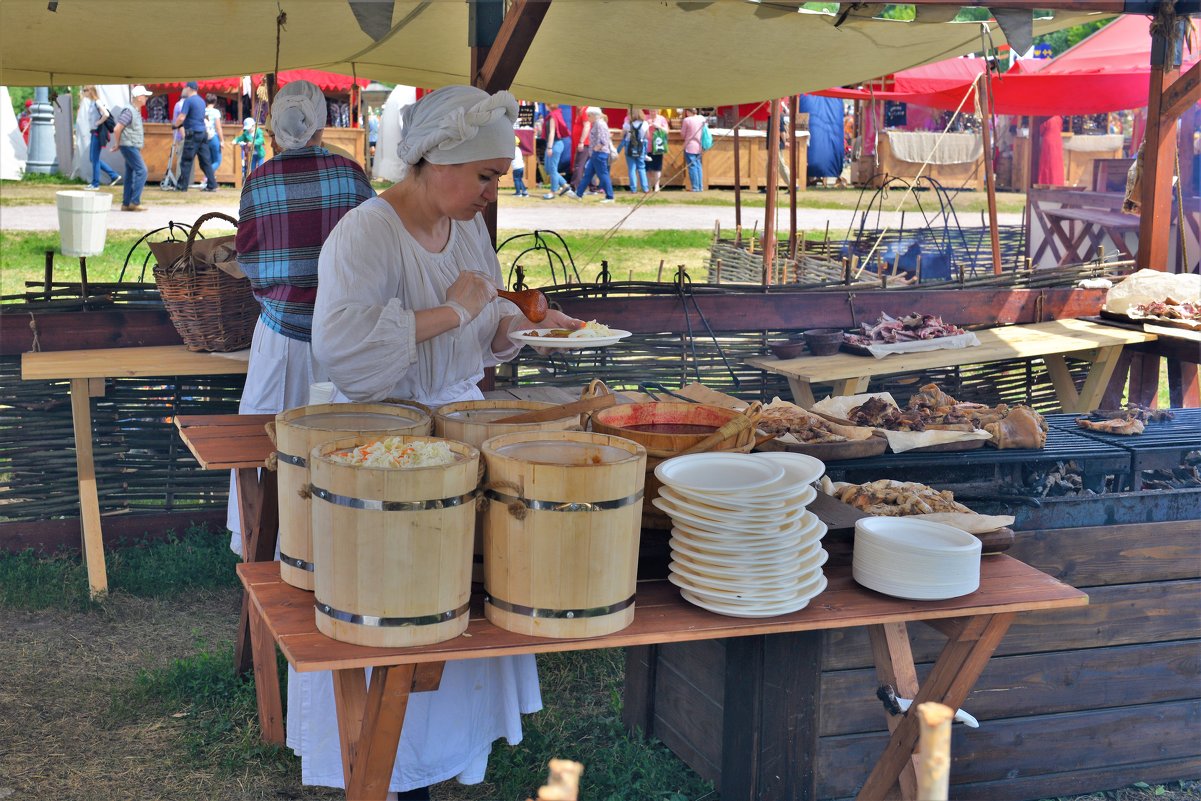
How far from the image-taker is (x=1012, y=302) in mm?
6727

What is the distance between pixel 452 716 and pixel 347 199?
7.09 feet

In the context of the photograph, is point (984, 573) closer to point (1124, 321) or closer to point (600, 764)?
point (600, 764)

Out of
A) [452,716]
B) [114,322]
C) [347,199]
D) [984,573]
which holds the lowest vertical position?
[452,716]

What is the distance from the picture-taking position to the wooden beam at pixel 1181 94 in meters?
5.96

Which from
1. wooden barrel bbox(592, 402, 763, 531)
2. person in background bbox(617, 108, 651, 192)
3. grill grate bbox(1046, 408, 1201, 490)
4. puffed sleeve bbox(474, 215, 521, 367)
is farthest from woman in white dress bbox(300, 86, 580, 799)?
person in background bbox(617, 108, 651, 192)

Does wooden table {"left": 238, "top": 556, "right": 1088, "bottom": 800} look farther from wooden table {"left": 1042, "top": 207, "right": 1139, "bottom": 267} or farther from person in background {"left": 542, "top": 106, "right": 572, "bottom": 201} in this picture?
person in background {"left": 542, "top": 106, "right": 572, "bottom": 201}

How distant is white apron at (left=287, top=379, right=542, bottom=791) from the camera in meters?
2.80

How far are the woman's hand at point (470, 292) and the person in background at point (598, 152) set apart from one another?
15.3m

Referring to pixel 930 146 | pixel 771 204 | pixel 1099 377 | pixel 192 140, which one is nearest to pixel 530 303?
pixel 1099 377

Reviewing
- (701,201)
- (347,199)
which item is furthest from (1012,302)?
(701,201)

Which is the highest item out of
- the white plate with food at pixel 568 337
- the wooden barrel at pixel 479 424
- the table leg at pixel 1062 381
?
the white plate with food at pixel 568 337

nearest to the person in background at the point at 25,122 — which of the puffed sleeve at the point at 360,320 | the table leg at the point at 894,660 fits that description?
the puffed sleeve at the point at 360,320

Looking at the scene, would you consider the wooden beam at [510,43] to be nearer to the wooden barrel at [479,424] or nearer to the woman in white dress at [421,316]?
the woman in white dress at [421,316]

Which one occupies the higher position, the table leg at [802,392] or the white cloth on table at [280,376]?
the white cloth on table at [280,376]
